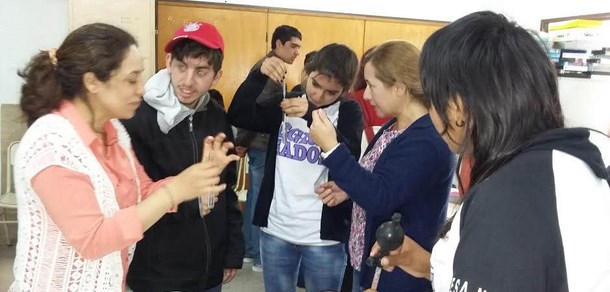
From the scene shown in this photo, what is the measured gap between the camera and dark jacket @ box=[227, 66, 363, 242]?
1675 millimetres

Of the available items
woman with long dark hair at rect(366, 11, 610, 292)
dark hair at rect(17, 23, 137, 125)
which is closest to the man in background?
dark hair at rect(17, 23, 137, 125)

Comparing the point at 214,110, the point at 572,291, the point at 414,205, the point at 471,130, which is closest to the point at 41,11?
the point at 214,110

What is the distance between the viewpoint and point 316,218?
1688mm

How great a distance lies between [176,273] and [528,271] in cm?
107

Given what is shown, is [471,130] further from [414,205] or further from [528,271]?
[414,205]

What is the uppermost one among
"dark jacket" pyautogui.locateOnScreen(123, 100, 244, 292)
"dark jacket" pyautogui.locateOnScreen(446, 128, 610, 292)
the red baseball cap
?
the red baseball cap

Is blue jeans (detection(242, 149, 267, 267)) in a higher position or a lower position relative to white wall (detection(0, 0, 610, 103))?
lower

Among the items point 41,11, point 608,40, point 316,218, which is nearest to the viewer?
point 316,218

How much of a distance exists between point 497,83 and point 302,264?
1.26 meters

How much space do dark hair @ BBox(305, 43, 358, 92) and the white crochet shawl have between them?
935 millimetres

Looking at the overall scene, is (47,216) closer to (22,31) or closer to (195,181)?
(195,181)

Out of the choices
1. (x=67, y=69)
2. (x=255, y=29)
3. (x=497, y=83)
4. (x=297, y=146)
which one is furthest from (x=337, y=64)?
(x=255, y=29)

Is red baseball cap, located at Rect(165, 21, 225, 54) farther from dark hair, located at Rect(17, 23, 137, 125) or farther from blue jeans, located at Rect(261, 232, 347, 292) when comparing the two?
blue jeans, located at Rect(261, 232, 347, 292)

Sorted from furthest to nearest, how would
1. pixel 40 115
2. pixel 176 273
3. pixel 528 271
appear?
1. pixel 176 273
2. pixel 40 115
3. pixel 528 271
